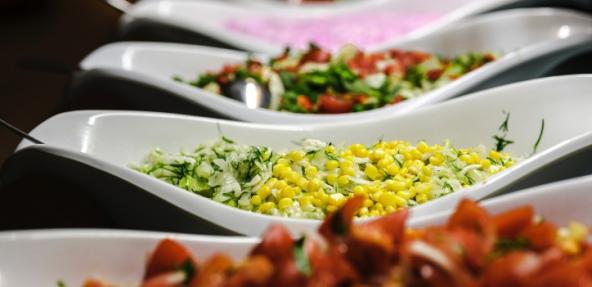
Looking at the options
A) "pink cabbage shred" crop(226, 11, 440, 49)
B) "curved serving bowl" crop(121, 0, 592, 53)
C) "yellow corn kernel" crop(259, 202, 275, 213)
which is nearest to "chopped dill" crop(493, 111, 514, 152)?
"yellow corn kernel" crop(259, 202, 275, 213)

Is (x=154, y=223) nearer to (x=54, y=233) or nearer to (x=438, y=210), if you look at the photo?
(x=54, y=233)

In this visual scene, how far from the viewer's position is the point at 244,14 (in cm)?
374

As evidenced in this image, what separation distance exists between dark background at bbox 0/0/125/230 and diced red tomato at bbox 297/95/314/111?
623 mm

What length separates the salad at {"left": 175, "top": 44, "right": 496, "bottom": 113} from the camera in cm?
225

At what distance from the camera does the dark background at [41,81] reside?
1499 mm

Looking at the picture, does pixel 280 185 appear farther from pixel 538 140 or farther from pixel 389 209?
pixel 538 140

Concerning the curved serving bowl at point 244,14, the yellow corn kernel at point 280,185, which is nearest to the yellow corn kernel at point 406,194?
the yellow corn kernel at point 280,185

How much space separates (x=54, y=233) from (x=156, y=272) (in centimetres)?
23

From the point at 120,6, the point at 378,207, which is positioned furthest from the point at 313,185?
the point at 120,6

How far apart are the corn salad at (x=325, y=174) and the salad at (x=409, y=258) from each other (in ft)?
1.37

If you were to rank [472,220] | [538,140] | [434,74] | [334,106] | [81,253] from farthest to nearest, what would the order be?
[434,74]
[334,106]
[538,140]
[81,253]
[472,220]

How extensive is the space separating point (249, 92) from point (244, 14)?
4.99ft

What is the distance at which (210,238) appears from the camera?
1217mm

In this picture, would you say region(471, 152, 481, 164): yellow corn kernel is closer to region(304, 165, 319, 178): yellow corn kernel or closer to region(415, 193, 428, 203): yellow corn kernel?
region(415, 193, 428, 203): yellow corn kernel
